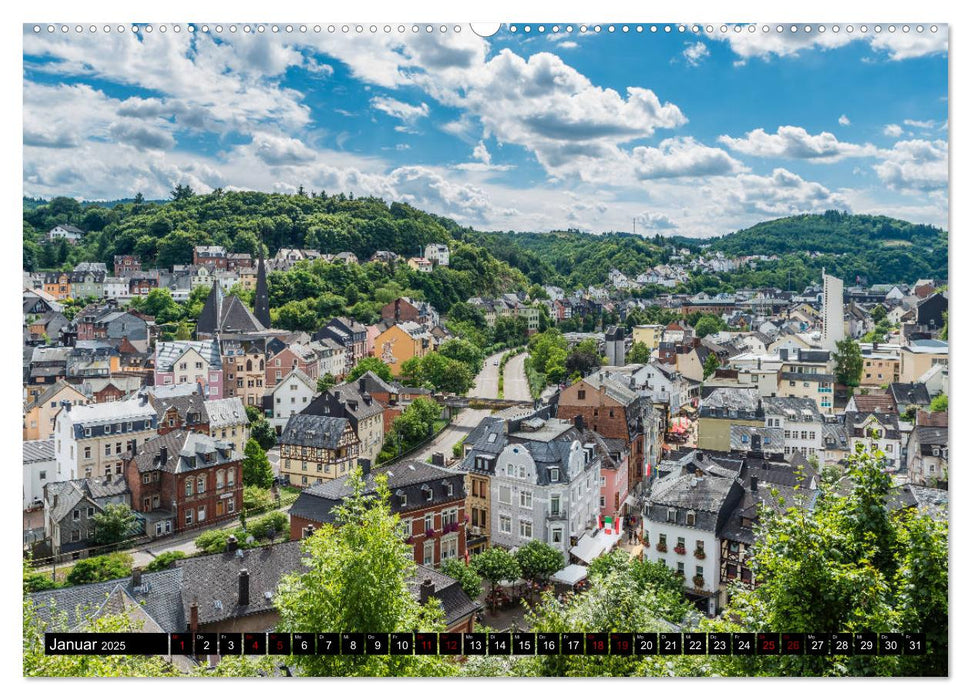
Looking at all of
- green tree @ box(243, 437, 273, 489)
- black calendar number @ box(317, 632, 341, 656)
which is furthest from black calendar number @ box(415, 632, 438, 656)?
green tree @ box(243, 437, 273, 489)

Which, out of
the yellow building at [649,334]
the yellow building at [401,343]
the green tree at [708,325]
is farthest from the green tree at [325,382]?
the yellow building at [649,334]

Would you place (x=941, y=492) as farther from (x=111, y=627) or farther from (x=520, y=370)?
(x=520, y=370)

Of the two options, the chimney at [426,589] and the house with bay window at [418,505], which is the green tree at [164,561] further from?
the chimney at [426,589]

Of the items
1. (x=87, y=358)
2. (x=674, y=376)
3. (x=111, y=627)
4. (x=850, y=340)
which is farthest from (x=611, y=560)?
(x=674, y=376)

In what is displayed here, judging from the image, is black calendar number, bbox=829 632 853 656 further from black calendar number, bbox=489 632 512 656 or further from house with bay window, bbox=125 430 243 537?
house with bay window, bbox=125 430 243 537

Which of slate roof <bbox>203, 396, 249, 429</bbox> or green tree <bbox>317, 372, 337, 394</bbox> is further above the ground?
green tree <bbox>317, 372, 337, 394</bbox>

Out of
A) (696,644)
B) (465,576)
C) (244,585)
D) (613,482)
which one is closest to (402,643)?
(696,644)
